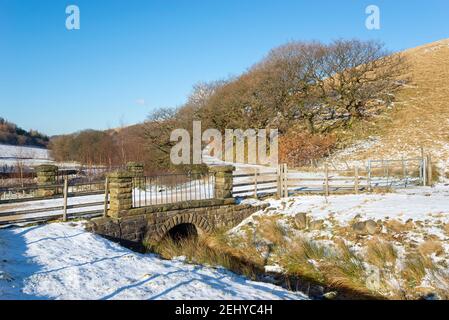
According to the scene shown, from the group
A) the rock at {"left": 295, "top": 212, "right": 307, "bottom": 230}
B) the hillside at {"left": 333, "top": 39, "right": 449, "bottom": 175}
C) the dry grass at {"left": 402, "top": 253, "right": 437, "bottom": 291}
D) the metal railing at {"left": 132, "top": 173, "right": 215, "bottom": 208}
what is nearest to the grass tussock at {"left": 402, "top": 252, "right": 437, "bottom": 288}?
the dry grass at {"left": 402, "top": 253, "right": 437, "bottom": 291}

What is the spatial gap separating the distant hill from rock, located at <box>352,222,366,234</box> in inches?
2256

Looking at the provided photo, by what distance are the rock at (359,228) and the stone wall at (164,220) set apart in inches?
167

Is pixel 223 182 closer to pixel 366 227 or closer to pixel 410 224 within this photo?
pixel 366 227

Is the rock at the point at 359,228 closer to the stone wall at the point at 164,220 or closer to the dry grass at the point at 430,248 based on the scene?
the dry grass at the point at 430,248

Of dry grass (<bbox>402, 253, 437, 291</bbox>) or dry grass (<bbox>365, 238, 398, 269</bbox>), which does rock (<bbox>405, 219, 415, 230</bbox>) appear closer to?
dry grass (<bbox>365, 238, 398, 269</bbox>)

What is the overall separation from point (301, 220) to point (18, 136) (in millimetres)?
60564

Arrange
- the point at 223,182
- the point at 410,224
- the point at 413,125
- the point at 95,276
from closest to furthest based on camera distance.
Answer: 1. the point at 95,276
2. the point at 410,224
3. the point at 223,182
4. the point at 413,125

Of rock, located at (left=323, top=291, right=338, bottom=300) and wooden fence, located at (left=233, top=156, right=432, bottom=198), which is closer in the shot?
rock, located at (left=323, top=291, right=338, bottom=300)

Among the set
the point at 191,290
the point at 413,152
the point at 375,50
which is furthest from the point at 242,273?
the point at 375,50

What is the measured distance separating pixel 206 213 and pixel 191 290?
6709 mm

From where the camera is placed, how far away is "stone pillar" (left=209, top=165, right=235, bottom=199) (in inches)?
519

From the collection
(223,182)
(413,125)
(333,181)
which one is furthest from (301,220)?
(413,125)

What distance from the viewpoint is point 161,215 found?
1138 centimetres

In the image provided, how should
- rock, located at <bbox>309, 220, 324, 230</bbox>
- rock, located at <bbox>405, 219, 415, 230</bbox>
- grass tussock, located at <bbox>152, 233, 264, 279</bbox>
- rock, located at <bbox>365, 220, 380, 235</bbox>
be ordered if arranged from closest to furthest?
grass tussock, located at <bbox>152, 233, 264, 279</bbox>, rock, located at <bbox>405, 219, 415, 230</bbox>, rock, located at <bbox>365, 220, 380, 235</bbox>, rock, located at <bbox>309, 220, 324, 230</bbox>
